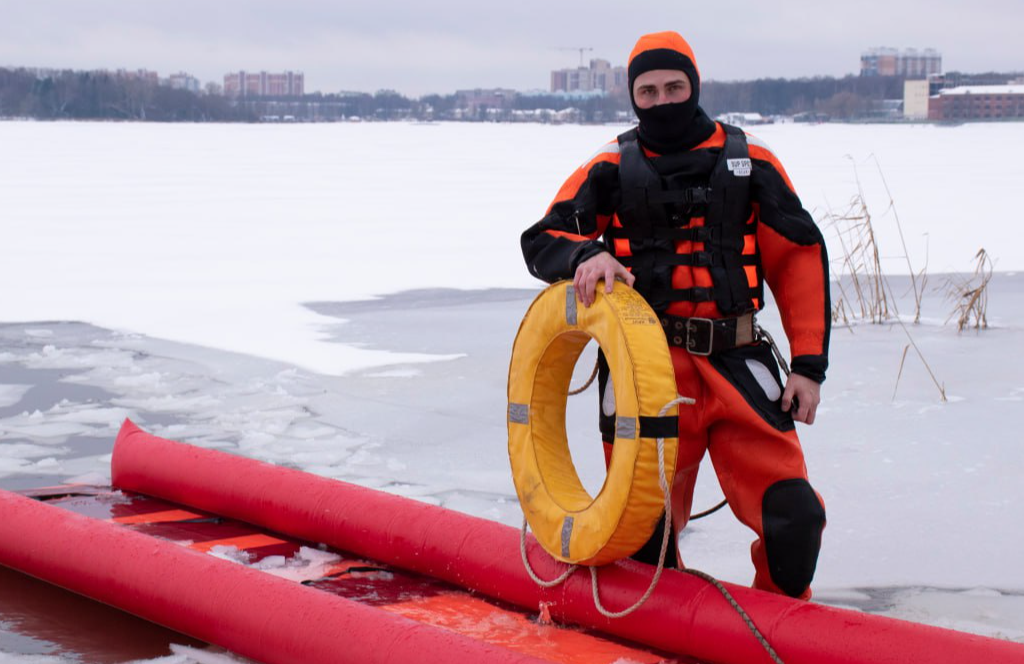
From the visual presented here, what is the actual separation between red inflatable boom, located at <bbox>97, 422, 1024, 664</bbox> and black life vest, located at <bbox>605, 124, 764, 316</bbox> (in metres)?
0.61

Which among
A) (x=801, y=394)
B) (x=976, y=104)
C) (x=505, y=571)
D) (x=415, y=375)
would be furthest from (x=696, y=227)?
(x=976, y=104)

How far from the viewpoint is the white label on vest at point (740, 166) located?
2.63 meters

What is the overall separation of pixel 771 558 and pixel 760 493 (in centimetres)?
15

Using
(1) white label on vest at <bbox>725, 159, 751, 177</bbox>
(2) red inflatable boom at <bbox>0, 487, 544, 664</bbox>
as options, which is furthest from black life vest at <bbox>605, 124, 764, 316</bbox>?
(2) red inflatable boom at <bbox>0, 487, 544, 664</bbox>

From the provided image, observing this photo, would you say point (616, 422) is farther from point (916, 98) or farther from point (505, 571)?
point (916, 98)

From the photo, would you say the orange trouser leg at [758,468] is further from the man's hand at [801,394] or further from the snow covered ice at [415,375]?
the snow covered ice at [415,375]

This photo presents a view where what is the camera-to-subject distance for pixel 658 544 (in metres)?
2.82

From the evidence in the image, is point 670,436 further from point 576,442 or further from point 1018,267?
point 1018,267

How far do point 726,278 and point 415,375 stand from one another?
10.7 feet

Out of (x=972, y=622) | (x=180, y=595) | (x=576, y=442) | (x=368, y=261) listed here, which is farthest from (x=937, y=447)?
(x=368, y=261)

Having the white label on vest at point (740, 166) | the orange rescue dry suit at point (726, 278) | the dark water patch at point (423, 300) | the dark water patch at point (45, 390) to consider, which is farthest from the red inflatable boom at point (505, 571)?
the dark water patch at point (423, 300)

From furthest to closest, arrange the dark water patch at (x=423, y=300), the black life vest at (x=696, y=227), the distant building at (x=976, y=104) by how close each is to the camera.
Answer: the distant building at (x=976, y=104) < the dark water patch at (x=423, y=300) < the black life vest at (x=696, y=227)

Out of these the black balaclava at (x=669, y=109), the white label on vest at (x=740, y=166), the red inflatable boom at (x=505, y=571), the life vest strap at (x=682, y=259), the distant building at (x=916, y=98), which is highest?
the distant building at (x=916, y=98)

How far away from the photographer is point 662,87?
2.65m
